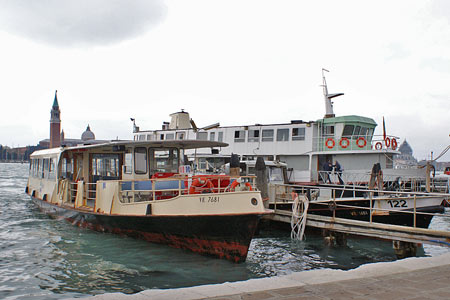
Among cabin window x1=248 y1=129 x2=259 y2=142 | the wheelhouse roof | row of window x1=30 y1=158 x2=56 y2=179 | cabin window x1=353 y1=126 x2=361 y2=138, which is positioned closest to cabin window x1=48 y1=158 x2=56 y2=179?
row of window x1=30 y1=158 x2=56 y2=179

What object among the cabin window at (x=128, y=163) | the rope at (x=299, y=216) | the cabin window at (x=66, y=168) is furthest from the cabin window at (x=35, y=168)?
the rope at (x=299, y=216)

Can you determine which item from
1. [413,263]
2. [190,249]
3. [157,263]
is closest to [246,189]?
[190,249]

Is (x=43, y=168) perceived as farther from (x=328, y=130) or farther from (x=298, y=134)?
(x=328, y=130)

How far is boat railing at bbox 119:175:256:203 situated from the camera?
1155cm

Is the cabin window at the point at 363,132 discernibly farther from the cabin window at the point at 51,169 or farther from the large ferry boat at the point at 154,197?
the cabin window at the point at 51,169

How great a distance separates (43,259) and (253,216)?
6083 millimetres

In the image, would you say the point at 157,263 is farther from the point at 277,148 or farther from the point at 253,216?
the point at 277,148

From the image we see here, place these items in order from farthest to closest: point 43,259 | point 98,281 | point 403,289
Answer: point 43,259 < point 98,281 < point 403,289

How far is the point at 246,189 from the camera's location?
1185 centimetres

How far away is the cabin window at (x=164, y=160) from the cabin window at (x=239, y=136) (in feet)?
43.7

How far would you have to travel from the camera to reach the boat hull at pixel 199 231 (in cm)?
1085

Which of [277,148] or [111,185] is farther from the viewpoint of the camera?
[277,148]

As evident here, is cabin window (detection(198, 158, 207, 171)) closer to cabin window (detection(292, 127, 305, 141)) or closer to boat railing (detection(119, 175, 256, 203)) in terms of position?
cabin window (detection(292, 127, 305, 141))

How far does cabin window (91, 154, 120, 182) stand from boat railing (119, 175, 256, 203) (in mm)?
1858
